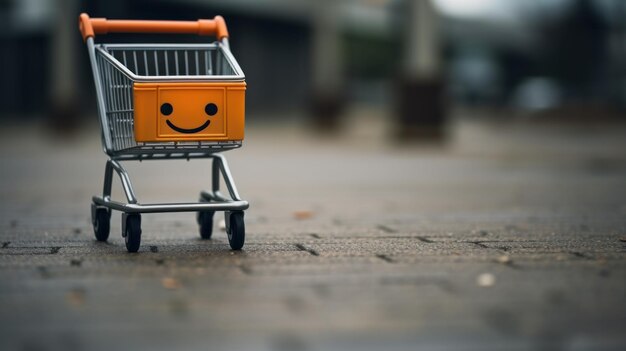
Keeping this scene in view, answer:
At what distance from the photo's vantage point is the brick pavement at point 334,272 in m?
3.72

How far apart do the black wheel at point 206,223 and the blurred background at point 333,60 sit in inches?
548

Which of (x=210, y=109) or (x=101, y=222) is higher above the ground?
(x=210, y=109)

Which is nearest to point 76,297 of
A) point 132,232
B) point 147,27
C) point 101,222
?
point 132,232

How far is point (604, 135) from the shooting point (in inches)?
961

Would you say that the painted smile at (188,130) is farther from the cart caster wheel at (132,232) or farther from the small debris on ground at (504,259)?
the small debris on ground at (504,259)

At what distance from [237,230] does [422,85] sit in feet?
48.4

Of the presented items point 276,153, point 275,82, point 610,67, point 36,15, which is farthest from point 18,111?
point 276,153

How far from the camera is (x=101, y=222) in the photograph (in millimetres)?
6258

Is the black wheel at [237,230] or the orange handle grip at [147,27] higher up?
the orange handle grip at [147,27]

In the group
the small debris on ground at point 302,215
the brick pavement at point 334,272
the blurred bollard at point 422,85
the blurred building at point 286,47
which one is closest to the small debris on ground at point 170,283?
the brick pavement at point 334,272

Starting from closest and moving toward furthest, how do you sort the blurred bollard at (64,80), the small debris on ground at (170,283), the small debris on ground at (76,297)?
the small debris on ground at (76,297)
the small debris on ground at (170,283)
the blurred bollard at (64,80)

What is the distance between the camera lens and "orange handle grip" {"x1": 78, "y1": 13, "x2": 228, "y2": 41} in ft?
20.3

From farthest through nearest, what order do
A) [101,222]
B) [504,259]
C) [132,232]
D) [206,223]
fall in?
1. [206,223]
2. [101,222]
3. [132,232]
4. [504,259]

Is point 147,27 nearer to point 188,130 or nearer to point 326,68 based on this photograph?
point 188,130
